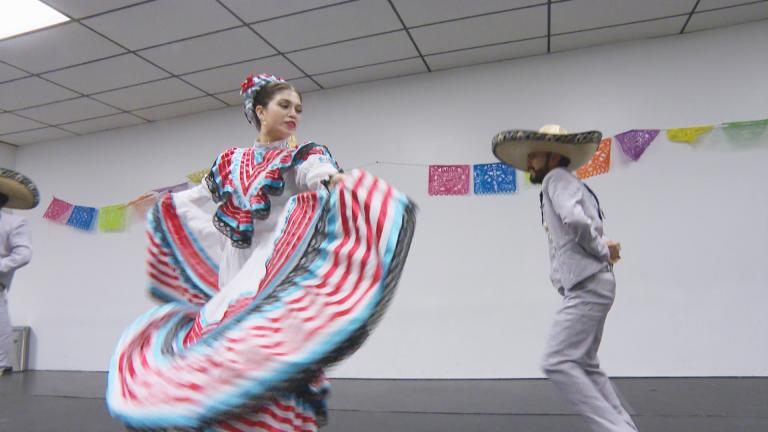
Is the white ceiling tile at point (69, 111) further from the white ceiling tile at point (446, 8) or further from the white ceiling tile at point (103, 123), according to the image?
the white ceiling tile at point (446, 8)

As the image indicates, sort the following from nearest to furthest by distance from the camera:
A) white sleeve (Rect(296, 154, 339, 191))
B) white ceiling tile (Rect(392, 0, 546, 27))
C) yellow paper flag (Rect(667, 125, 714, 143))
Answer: white sleeve (Rect(296, 154, 339, 191)) < white ceiling tile (Rect(392, 0, 546, 27)) < yellow paper flag (Rect(667, 125, 714, 143))

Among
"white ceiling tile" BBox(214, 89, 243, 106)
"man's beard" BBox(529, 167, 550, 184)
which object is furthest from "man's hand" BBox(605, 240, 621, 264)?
"white ceiling tile" BBox(214, 89, 243, 106)

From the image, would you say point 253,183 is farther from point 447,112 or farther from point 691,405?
point 447,112

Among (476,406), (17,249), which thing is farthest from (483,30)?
(17,249)

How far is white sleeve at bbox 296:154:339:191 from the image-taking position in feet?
4.34

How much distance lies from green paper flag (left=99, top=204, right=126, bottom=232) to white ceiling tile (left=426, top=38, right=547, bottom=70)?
321 cm

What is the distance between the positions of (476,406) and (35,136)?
5.10m

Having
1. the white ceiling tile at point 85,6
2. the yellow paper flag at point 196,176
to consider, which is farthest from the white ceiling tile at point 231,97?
the white ceiling tile at point 85,6

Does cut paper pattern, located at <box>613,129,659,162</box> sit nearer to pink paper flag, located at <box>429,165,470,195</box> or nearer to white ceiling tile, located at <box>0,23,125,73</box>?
pink paper flag, located at <box>429,165,470,195</box>

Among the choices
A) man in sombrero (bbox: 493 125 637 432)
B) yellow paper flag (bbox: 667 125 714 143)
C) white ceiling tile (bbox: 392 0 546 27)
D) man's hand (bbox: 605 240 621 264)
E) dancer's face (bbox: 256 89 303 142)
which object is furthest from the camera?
yellow paper flag (bbox: 667 125 714 143)

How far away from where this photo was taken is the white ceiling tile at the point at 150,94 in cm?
429

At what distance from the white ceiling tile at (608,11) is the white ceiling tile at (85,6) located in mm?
2573

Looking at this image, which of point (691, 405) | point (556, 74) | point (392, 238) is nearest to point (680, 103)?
point (556, 74)

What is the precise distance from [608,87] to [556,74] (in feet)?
1.21
